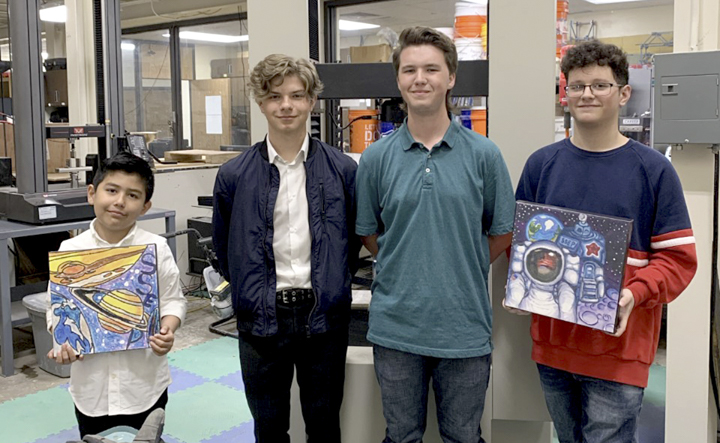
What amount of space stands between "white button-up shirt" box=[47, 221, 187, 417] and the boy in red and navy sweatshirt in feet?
3.51

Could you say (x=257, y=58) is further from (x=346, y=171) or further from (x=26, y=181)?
(x=26, y=181)

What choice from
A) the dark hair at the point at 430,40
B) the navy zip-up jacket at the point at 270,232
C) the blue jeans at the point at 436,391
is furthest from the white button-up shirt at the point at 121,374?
the dark hair at the point at 430,40

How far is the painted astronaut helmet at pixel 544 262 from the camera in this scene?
1.73 meters

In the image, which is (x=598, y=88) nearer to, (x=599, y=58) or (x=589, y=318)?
(x=599, y=58)

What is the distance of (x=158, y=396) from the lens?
195 centimetres

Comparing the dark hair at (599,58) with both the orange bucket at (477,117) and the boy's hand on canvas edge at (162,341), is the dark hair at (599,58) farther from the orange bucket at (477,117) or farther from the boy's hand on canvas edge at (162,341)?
the orange bucket at (477,117)

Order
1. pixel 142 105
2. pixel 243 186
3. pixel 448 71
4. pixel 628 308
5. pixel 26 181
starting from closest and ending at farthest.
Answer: pixel 628 308, pixel 448 71, pixel 243 186, pixel 26 181, pixel 142 105

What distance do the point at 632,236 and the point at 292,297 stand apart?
89 centimetres

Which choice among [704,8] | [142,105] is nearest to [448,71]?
[704,8]

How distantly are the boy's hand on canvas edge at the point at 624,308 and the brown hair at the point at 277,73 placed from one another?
0.96m

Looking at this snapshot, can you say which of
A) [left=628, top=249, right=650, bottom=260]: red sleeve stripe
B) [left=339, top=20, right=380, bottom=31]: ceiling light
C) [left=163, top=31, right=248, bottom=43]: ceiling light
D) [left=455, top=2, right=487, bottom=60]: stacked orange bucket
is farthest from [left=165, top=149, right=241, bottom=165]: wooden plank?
[left=628, top=249, right=650, bottom=260]: red sleeve stripe

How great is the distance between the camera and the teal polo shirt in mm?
1798

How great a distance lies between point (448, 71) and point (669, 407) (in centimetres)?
156

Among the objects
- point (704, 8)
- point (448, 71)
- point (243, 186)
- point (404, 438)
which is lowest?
point (404, 438)
